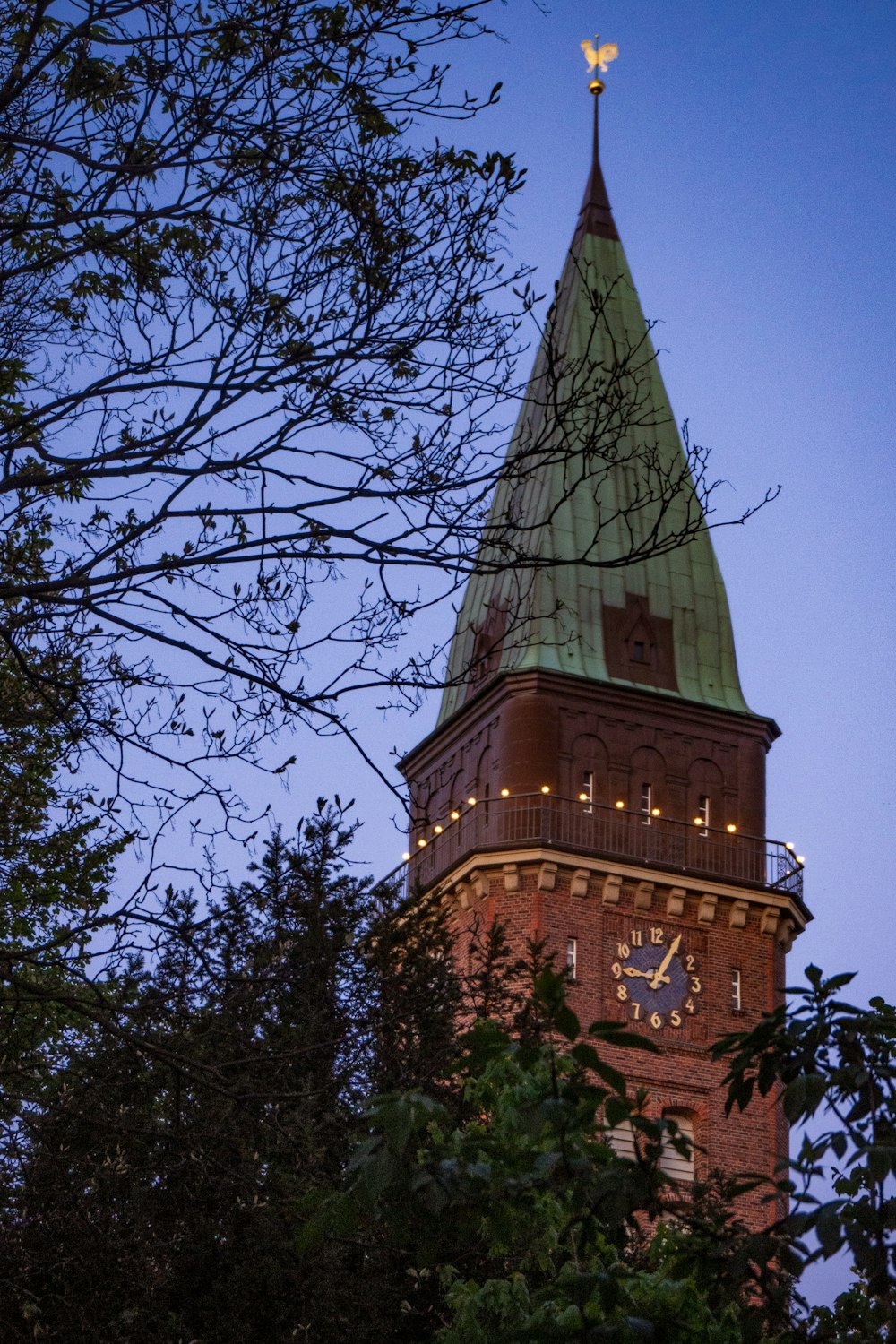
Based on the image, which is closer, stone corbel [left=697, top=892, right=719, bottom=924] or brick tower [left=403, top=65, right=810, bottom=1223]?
brick tower [left=403, top=65, right=810, bottom=1223]

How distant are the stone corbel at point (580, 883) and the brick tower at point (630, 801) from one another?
4 centimetres

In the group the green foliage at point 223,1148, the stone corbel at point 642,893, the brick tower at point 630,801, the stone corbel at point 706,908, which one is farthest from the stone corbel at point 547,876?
the green foliage at point 223,1148

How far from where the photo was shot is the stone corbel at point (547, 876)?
4197cm

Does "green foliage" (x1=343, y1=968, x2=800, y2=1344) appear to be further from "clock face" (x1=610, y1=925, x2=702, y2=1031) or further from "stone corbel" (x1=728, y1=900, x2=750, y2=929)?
"stone corbel" (x1=728, y1=900, x2=750, y2=929)

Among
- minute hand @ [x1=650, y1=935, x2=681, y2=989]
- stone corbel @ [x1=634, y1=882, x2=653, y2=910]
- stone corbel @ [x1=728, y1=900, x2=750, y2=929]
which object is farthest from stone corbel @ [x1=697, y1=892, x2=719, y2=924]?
stone corbel @ [x1=634, y1=882, x2=653, y2=910]

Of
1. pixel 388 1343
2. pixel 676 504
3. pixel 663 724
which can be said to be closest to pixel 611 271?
pixel 676 504

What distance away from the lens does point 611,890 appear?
42438 millimetres

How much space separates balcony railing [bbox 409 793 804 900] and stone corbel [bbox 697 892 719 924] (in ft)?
1.45

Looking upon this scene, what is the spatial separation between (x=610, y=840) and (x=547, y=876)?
178 centimetres

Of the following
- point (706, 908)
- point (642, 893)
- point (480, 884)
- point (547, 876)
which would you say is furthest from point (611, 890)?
point (480, 884)

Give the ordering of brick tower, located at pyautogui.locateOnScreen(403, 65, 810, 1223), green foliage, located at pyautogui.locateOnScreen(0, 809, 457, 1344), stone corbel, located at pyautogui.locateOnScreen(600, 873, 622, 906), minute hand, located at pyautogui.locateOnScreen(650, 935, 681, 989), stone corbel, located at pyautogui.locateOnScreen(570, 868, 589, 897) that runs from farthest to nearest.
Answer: stone corbel, located at pyautogui.locateOnScreen(600, 873, 622, 906), stone corbel, located at pyautogui.locateOnScreen(570, 868, 589, 897), minute hand, located at pyautogui.locateOnScreen(650, 935, 681, 989), brick tower, located at pyautogui.locateOnScreen(403, 65, 810, 1223), green foliage, located at pyautogui.locateOnScreen(0, 809, 457, 1344)

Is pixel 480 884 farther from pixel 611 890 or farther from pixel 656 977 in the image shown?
pixel 656 977

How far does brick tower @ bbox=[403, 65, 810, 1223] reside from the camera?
41.6 m

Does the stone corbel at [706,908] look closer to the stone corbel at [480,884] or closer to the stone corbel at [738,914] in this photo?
the stone corbel at [738,914]
